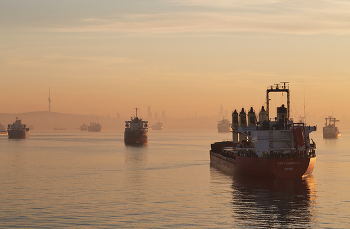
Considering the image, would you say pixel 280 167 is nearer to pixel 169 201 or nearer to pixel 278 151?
pixel 278 151

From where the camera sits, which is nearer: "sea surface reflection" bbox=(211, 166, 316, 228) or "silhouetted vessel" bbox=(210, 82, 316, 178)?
"sea surface reflection" bbox=(211, 166, 316, 228)

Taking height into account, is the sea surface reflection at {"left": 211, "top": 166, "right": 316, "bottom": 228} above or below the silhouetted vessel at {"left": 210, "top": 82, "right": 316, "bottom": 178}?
below

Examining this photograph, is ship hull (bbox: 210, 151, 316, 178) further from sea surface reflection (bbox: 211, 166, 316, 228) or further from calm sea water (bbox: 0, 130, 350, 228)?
calm sea water (bbox: 0, 130, 350, 228)

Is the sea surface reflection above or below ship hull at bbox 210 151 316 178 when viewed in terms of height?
below

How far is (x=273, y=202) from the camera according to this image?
167ft

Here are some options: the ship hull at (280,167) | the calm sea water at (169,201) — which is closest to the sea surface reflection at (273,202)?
the calm sea water at (169,201)

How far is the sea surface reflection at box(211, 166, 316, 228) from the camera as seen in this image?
4109 centimetres

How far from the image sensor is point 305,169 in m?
68.1

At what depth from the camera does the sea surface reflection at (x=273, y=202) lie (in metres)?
41.1

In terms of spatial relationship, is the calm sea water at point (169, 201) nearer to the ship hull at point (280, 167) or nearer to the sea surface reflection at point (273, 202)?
the sea surface reflection at point (273, 202)

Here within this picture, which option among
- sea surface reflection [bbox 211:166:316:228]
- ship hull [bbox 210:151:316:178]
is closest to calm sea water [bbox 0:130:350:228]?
sea surface reflection [bbox 211:166:316:228]

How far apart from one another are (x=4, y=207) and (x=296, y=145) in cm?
4212

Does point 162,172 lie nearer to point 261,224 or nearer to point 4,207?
point 4,207

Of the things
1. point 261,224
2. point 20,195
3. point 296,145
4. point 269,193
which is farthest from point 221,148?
point 261,224
